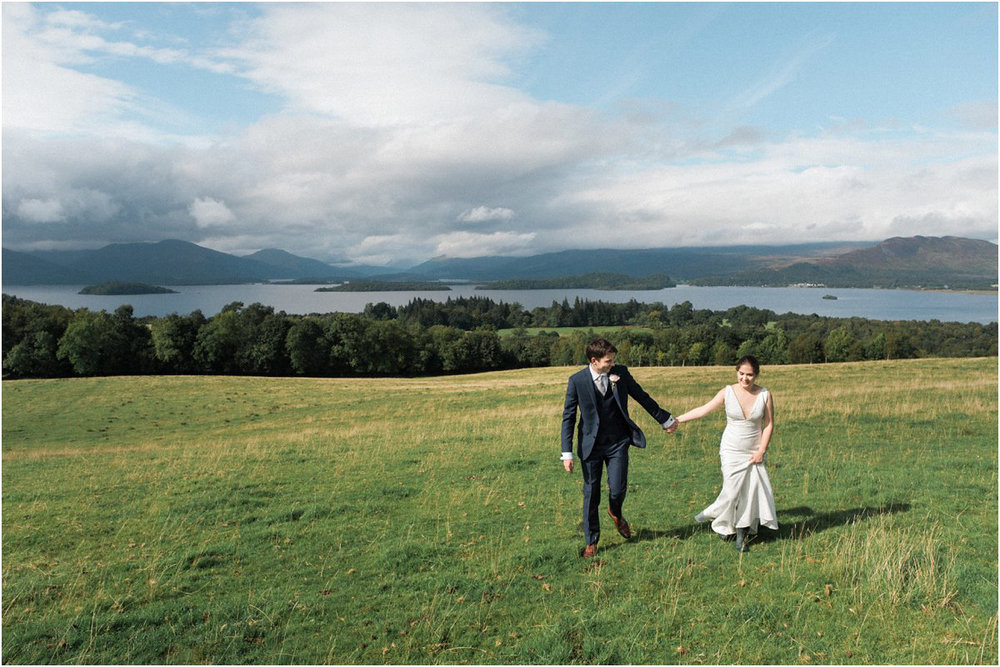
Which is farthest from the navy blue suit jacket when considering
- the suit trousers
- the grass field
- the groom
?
the grass field

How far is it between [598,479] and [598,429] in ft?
2.28

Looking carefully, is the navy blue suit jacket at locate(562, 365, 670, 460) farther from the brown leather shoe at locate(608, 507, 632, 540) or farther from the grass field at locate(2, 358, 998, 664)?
the grass field at locate(2, 358, 998, 664)

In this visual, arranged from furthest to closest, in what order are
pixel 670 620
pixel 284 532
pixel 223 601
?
pixel 284 532, pixel 223 601, pixel 670 620

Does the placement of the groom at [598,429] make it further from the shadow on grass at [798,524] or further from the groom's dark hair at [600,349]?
the shadow on grass at [798,524]

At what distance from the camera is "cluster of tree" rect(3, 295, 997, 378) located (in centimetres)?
6850

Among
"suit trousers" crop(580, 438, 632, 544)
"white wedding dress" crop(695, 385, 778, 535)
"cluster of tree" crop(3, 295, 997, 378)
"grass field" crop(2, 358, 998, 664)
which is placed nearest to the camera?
"grass field" crop(2, 358, 998, 664)

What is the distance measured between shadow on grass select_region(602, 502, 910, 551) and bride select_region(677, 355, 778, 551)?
496 millimetres

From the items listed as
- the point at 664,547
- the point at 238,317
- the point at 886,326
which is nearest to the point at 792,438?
the point at 664,547

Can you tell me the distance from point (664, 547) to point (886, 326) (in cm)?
11955

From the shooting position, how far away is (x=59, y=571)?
7.31 metres

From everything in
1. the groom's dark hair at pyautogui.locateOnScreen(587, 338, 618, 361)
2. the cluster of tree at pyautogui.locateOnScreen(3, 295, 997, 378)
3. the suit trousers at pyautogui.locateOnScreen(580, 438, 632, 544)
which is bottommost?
the cluster of tree at pyautogui.locateOnScreen(3, 295, 997, 378)

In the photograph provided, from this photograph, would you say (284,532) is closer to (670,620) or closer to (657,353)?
(670,620)

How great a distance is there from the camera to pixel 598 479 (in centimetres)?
750

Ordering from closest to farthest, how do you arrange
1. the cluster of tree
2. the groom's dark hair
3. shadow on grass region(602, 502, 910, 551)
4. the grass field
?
the grass field, the groom's dark hair, shadow on grass region(602, 502, 910, 551), the cluster of tree
